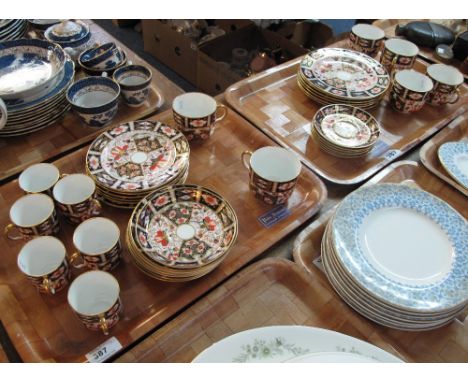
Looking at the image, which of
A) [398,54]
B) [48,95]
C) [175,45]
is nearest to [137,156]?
[48,95]

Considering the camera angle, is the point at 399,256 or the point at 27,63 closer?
the point at 399,256

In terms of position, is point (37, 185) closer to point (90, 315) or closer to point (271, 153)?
point (90, 315)

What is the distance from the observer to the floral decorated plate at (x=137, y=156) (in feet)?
3.03

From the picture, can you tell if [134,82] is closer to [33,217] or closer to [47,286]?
[33,217]

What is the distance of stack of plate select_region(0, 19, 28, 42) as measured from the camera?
1204 millimetres

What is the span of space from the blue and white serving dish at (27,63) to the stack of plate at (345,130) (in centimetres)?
71

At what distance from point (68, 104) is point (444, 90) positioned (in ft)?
3.58

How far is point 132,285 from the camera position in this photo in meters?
0.79

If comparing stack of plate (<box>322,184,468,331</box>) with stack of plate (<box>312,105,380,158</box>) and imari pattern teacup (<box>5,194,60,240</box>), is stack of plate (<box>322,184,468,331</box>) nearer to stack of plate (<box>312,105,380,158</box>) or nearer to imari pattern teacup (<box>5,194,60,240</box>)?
stack of plate (<box>312,105,380,158</box>)

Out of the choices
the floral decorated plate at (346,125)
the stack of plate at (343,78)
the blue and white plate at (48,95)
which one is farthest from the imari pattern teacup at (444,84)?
the blue and white plate at (48,95)

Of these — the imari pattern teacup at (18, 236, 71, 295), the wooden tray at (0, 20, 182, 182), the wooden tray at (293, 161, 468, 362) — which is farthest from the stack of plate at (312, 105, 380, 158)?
the imari pattern teacup at (18, 236, 71, 295)

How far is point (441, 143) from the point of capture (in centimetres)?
113

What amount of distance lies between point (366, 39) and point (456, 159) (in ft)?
1.83
